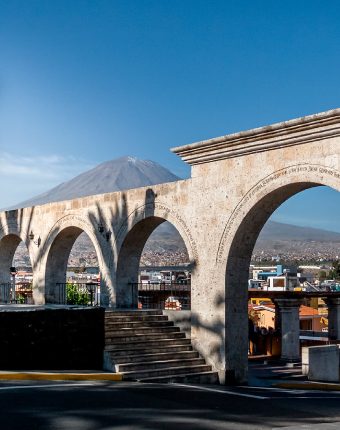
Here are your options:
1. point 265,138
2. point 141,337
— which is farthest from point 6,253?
point 265,138

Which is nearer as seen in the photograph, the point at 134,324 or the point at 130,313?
the point at 134,324

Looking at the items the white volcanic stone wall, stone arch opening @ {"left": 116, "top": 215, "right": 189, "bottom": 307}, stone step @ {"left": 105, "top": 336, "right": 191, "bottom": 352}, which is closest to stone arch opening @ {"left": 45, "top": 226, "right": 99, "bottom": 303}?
the white volcanic stone wall

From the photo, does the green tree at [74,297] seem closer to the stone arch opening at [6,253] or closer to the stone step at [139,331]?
the stone arch opening at [6,253]

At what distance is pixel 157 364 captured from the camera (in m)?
10.9

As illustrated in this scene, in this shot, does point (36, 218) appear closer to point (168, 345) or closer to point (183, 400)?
point (168, 345)

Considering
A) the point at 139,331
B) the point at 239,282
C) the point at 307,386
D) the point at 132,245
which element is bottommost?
the point at 307,386

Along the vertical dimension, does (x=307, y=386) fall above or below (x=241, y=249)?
below

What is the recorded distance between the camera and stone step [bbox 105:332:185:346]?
37.4ft

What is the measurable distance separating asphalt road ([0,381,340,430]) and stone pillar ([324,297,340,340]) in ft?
27.2

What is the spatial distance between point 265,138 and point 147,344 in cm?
510

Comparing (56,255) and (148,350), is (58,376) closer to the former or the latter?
(148,350)

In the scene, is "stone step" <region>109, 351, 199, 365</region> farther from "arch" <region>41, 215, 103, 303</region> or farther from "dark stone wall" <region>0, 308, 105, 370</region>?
"arch" <region>41, 215, 103, 303</region>

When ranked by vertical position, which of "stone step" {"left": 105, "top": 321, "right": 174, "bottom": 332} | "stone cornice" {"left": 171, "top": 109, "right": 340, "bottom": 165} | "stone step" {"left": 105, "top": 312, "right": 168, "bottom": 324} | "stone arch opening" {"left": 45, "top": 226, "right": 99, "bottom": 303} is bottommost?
"stone step" {"left": 105, "top": 321, "right": 174, "bottom": 332}

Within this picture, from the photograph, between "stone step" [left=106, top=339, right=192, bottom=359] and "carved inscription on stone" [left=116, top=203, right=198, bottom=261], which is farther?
"carved inscription on stone" [left=116, top=203, right=198, bottom=261]
